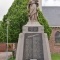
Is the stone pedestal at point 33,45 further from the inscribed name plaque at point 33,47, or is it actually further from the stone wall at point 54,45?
the stone wall at point 54,45

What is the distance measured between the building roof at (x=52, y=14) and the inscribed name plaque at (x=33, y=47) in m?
30.0

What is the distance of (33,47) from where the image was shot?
19969 mm

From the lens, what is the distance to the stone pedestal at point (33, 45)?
19.9 m

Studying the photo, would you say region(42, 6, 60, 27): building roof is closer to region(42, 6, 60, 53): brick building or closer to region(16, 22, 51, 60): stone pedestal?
region(42, 6, 60, 53): brick building

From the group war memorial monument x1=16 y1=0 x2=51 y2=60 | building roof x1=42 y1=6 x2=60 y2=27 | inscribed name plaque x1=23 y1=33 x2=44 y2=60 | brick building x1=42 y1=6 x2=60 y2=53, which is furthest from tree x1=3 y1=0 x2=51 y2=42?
inscribed name plaque x1=23 y1=33 x2=44 y2=60

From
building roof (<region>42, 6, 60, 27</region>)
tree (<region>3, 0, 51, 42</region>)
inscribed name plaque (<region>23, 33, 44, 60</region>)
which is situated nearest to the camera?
inscribed name plaque (<region>23, 33, 44, 60</region>)

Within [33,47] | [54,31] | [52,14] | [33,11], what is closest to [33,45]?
[33,47]

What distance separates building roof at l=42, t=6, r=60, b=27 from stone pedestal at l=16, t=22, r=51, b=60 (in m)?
29.9

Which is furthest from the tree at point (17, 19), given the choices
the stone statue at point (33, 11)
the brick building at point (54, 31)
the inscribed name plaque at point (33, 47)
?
the inscribed name plaque at point (33, 47)

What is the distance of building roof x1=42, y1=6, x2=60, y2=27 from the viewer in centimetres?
5078

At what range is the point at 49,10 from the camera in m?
54.4

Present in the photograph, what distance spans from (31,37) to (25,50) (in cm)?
83

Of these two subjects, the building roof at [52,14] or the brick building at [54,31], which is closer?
the brick building at [54,31]

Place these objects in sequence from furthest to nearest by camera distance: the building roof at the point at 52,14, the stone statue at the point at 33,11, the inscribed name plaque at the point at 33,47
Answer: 1. the building roof at the point at 52,14
2. the stone statue at the point at 33,11
3. the inscribed name plaque at the point at 33,47
